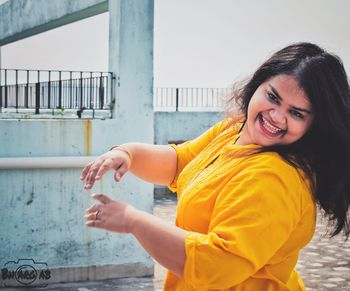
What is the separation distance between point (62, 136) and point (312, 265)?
3.60 m

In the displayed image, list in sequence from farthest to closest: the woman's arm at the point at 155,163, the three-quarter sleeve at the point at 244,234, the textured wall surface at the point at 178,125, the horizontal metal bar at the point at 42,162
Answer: the textured wall surface at the point at 178,125
the horizontal metal bar at the point at 42,162
the woman's arm at the point at 155,163
the three-quarter sleeve at the point at 244,234

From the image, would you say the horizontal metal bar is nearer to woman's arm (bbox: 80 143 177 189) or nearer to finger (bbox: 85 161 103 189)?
woman's arm (bbox: 80 143 177 189)

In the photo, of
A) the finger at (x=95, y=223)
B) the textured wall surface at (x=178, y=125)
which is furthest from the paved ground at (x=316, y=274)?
the textured wall surface at (x=178, y=125)

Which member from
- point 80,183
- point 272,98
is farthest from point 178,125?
point 272,98

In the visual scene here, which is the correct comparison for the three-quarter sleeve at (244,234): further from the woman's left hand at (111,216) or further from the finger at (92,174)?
the finger at (92,174)

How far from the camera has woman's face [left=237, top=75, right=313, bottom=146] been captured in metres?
1.46

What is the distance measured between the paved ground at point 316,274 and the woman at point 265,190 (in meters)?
2.72

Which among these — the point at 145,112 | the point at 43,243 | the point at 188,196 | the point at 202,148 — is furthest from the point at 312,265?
the point at 188,196

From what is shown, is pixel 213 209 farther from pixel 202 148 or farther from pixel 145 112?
pixel 145 112

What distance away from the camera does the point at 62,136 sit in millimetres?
5078

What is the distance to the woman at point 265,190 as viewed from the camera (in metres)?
1.32
